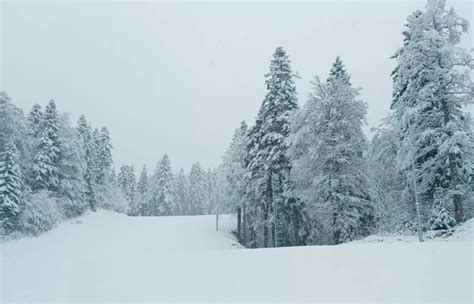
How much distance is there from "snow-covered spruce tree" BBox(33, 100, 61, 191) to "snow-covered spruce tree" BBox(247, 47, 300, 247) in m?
21.6

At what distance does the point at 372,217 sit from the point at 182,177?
218 feet

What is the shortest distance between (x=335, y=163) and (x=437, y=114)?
677cm

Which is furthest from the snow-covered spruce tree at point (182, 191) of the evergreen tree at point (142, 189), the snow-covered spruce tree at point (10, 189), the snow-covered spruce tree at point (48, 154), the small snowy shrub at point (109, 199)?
the snow-covered spruce tree at point (10, 189)

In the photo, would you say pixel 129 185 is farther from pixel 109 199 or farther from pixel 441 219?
pixel 441 219

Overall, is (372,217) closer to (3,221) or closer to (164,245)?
(164,245)

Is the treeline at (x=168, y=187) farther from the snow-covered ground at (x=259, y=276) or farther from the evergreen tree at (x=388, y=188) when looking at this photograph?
the snow-covered ground at (x=259, y=276)

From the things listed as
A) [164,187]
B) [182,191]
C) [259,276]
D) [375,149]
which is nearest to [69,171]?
[164,187]

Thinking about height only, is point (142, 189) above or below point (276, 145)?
below

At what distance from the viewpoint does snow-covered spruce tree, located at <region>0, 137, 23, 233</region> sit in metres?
29.1

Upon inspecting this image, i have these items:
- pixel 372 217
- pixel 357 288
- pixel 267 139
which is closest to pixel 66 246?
pixel 267 139

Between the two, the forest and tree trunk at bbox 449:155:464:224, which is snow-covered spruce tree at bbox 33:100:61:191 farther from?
tree trunk at bbox 449:155:464:224

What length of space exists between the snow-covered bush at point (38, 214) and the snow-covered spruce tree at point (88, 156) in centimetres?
1180

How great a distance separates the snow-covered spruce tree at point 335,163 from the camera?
2206 centimetres

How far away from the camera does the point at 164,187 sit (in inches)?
2709
